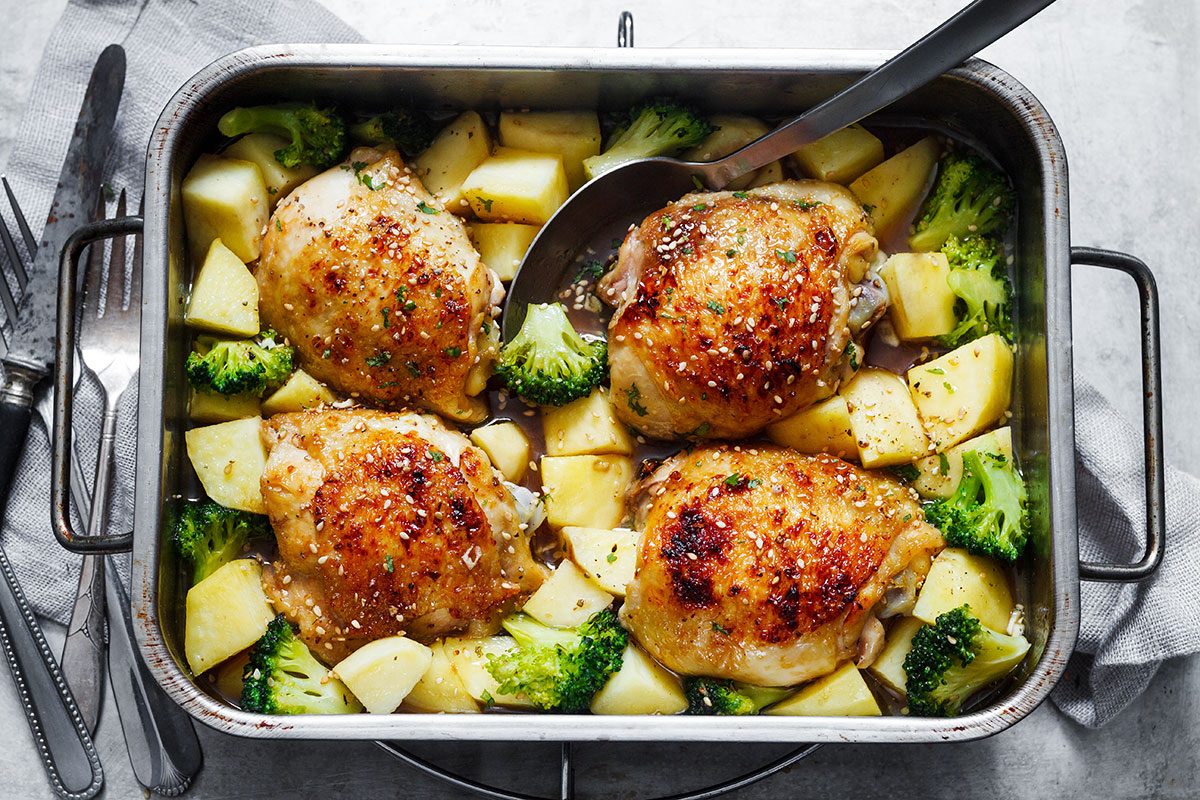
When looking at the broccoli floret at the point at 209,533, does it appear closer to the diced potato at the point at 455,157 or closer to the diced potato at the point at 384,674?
the diced potato at the point at 384,674

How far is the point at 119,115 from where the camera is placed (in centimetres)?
323

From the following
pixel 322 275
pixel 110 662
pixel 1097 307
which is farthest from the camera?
pixel 1097 307

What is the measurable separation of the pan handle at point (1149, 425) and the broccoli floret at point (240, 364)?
7.34ft

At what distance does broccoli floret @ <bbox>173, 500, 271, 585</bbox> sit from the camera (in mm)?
2824

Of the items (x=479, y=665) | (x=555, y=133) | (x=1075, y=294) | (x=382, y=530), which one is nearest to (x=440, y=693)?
(x=479, y=665)

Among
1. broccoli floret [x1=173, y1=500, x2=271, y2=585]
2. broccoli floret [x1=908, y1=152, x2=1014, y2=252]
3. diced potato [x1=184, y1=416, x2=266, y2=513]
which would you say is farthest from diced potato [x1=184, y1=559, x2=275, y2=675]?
broccoli floret [x1=908, y1=152, x2=1014, y2=252]

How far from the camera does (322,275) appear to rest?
2811mm

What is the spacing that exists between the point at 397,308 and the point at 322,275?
0.23 m

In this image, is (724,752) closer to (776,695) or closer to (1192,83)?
(776,695)

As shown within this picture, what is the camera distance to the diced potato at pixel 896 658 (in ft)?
9.47

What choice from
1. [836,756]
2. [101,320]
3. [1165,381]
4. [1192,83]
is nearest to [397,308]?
[101,320]

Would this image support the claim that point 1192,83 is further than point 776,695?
Yes

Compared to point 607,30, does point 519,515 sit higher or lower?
lower

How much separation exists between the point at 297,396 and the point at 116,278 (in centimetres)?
75
